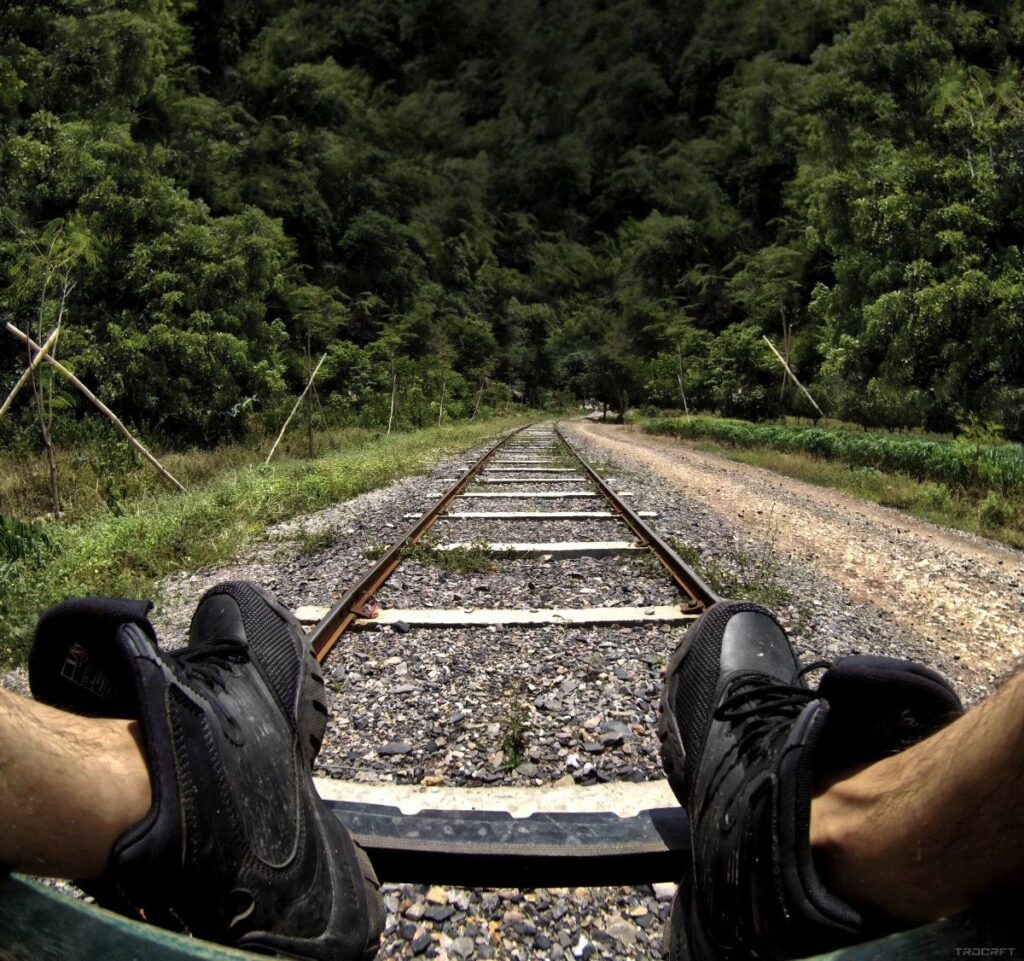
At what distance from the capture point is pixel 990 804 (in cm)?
70

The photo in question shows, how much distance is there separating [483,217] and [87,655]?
67.0 metres

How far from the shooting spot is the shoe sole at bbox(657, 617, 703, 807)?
4.25 ft

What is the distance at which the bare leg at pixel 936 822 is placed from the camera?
0.69 m

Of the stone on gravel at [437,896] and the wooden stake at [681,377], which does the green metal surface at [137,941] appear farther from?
the wooden stake at [681,377]

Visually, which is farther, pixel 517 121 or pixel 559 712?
pixel 517 121

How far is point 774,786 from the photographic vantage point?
909mm

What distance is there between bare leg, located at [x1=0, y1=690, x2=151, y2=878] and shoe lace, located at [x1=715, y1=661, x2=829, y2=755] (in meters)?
0.99

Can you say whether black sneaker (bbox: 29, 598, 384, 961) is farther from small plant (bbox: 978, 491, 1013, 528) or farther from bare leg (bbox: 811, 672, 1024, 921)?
small plant (bbox: 978, 491, 1013, 528)

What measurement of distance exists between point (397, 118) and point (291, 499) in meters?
56.9

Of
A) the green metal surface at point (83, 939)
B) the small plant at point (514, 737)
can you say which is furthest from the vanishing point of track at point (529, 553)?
the green metal surface at point (83, 939)

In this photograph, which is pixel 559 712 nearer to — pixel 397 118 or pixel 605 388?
pixel 605 388

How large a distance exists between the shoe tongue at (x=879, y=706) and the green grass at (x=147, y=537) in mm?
3724

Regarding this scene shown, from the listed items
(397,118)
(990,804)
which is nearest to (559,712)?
(990,804)

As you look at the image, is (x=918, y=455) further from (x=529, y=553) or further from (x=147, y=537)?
(x=147, y=537)
